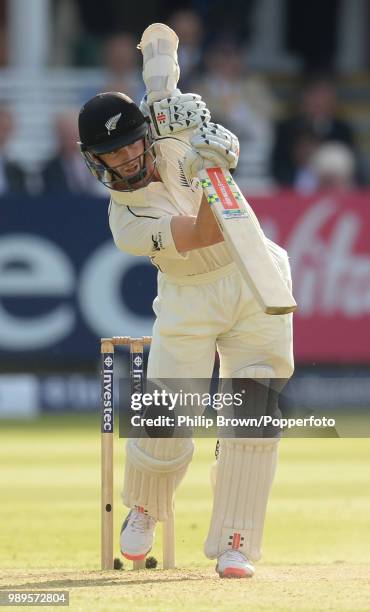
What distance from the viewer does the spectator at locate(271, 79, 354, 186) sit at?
12.8 m

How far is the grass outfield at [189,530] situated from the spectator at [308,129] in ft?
10.4

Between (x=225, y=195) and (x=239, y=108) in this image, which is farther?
(x=239, y=108)

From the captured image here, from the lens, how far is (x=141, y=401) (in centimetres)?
530

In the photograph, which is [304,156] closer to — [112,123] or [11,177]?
[11,177]

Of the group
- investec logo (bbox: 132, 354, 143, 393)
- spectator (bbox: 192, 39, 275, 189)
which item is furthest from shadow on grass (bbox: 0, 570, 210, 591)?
spectator (bbox: 192, 39, 275, 189)

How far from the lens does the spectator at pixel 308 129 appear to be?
1280 centimetres

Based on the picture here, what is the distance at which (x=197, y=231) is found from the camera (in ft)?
16.4

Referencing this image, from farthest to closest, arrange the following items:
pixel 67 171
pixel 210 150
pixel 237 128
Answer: pixel 237 128, pixel 67 171, pixel 210 150

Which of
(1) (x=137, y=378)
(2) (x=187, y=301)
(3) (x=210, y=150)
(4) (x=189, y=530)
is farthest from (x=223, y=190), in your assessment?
(4) (x=189, y=530)

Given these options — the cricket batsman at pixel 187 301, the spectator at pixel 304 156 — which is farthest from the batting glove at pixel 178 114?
the spectator at pixel 304 156

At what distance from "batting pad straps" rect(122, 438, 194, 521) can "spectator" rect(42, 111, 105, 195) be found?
633 cm

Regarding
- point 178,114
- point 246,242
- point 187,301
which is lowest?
point 187,301

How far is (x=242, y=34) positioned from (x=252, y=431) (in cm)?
1065

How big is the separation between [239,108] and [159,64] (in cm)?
797
